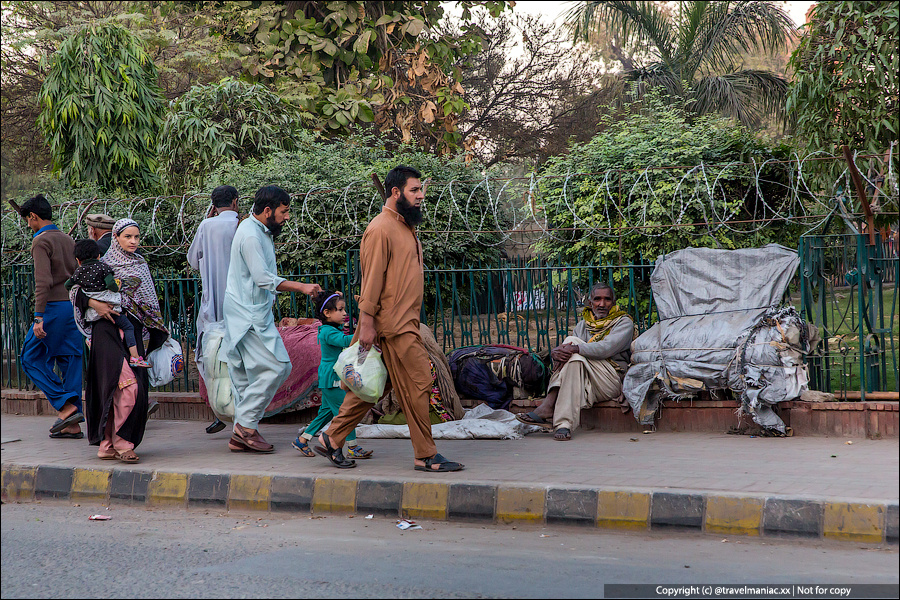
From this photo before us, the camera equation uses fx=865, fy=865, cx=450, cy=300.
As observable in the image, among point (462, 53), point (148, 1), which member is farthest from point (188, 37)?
point (462, 53)

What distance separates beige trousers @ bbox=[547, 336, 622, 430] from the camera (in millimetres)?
6289

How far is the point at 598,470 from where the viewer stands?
5102 millimetres

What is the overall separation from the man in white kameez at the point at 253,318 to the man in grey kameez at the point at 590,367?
1975mm

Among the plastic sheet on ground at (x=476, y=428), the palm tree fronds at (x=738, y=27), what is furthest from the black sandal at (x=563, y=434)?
the palm tree fronds at (x=738, y=27)

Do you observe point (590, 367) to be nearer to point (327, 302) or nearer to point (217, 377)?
point (327, 302)

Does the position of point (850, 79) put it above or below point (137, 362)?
above

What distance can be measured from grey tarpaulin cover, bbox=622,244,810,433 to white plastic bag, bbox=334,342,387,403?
2.09 meters

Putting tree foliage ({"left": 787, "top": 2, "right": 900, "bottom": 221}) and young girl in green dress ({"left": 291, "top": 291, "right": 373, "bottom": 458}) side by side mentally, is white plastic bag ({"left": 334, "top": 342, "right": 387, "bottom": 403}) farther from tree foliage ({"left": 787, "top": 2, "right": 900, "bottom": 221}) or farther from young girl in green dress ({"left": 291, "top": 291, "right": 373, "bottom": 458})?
tree foliage ({"left": 787, "top": 2, "right": 900, "bottom": 221})

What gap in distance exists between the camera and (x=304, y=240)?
26.8ft

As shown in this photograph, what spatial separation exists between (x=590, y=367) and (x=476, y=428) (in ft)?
3.13

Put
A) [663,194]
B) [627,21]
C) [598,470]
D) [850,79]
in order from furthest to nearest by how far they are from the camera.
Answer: [627,21]
[663,194]
[850,79]
[598,470]

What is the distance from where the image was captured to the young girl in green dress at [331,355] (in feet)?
18.9

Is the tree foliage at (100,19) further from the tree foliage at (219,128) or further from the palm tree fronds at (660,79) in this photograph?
the palm tree fronds at (660,79)

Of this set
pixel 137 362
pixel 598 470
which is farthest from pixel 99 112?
pixel 598 470
